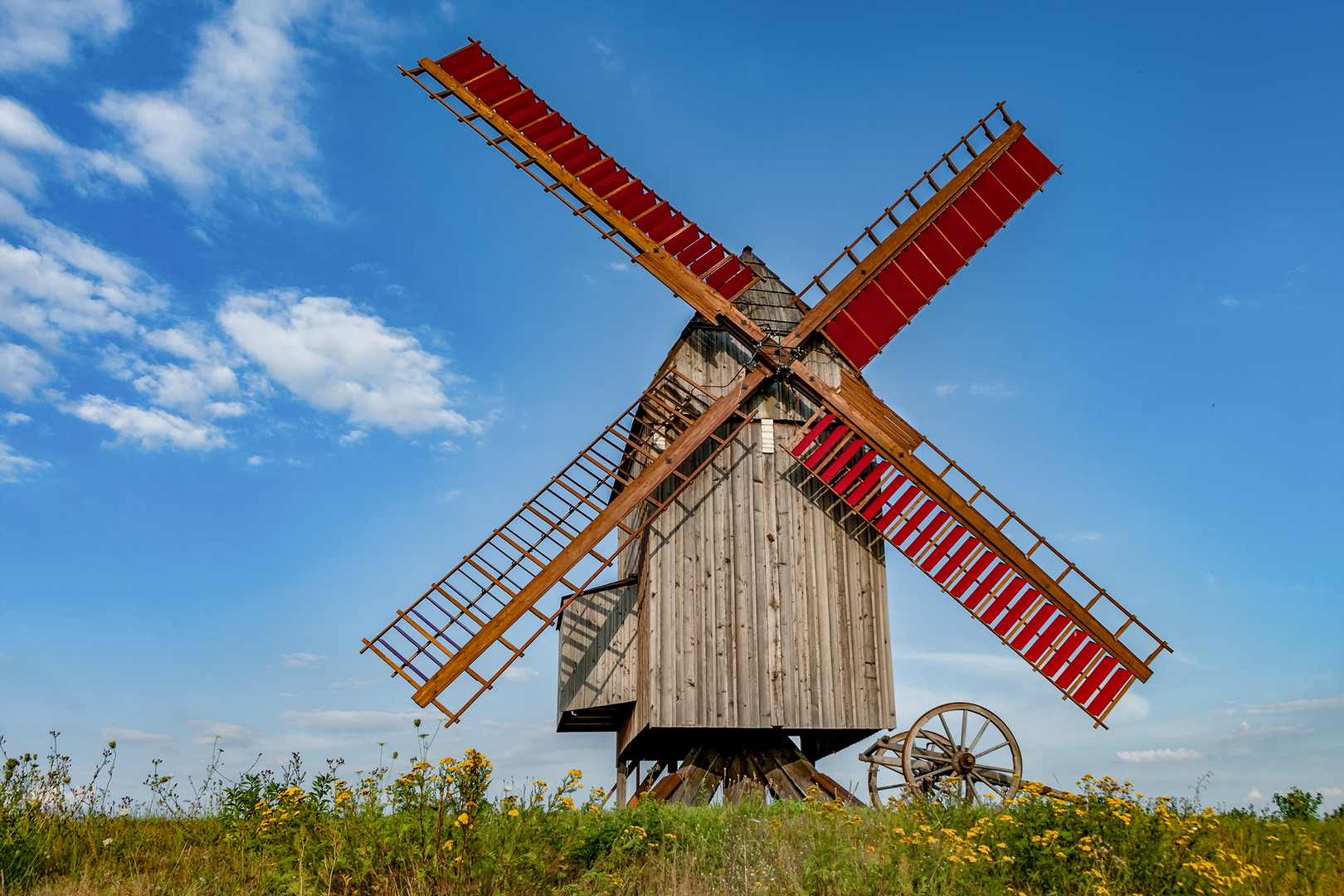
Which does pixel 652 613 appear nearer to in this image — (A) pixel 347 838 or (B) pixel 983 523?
(B) pixel 983 523

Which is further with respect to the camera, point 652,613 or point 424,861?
point 652,613

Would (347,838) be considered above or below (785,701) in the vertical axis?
below

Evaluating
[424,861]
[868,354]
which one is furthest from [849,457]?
[424,861]

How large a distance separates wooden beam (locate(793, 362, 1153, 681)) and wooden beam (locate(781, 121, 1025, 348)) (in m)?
0.57

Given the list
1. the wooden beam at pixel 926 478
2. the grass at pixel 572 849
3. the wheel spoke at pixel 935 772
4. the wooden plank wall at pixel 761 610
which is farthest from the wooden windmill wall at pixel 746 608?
Result: the grass at pixel 572 849

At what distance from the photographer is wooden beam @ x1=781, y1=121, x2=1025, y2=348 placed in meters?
13.1

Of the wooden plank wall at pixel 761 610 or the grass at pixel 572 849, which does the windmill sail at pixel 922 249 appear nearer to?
the wooden plank wall at pixel 761 610

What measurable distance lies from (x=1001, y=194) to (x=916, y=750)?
8074mm

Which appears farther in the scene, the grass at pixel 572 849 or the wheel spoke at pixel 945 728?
the wheel spoke at pixel 945 728

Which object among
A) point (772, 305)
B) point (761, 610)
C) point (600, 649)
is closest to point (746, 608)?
point (761, 610)

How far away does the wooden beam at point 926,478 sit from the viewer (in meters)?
12.2

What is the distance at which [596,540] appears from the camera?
11688 millimetres

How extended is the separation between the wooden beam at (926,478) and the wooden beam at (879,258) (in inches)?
22.4

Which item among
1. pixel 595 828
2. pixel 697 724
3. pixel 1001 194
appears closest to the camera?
pixel 595 828
